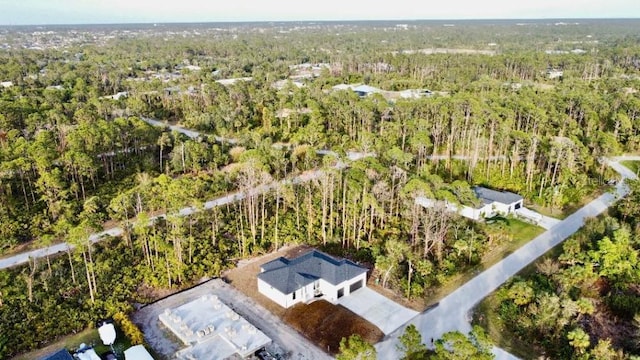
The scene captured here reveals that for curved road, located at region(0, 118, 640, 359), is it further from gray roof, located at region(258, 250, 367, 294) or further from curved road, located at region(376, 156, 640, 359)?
gray roof, located at region(258, 250, 367, 294)

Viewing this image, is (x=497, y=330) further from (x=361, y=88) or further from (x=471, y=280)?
(x=361, y=88)

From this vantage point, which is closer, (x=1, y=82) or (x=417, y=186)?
(x=417, y=186)

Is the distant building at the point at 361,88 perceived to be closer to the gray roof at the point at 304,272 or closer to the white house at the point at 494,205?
the white house at the point at 494,205

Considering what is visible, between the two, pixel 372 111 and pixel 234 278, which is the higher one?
pixel 372 111

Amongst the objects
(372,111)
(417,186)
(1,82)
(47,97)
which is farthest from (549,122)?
(1,82)

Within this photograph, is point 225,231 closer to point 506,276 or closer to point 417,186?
point 417,186

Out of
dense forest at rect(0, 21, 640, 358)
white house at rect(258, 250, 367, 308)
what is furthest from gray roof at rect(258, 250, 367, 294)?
dense forest at rect(0, 21, 640, 358)

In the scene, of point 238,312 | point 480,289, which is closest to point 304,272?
point 238,312
